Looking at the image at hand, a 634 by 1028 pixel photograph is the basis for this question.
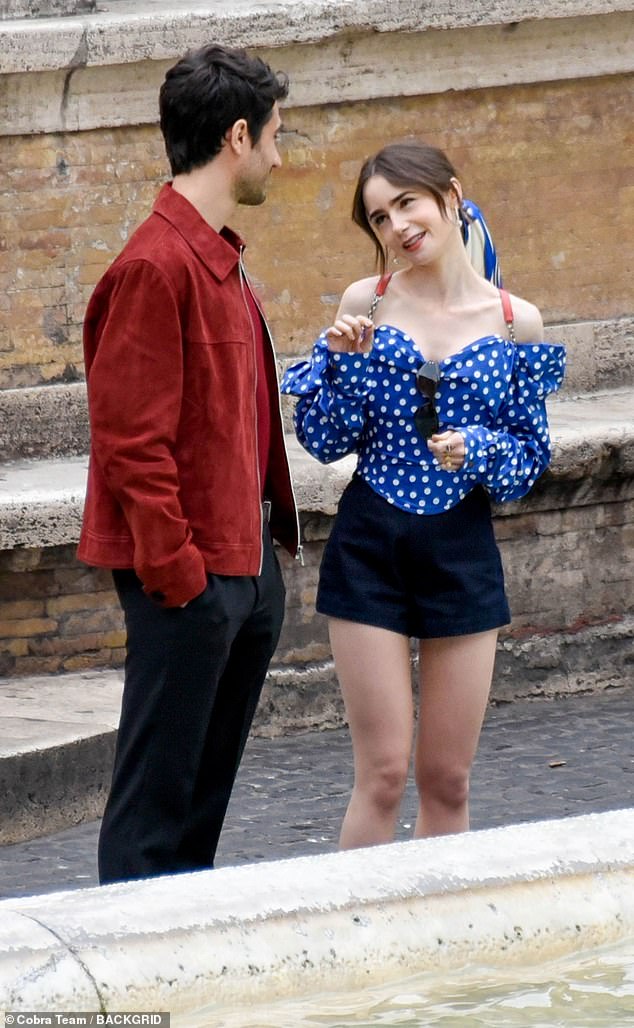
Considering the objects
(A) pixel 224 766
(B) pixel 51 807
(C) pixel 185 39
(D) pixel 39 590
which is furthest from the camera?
(C) pixel 185 39

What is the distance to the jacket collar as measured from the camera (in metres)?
3.67

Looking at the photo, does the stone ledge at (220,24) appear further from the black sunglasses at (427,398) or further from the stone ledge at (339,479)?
the black sunglasses at (427,398)

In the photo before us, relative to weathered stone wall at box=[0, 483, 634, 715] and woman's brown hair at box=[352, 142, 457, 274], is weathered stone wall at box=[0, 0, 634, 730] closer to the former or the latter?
weathered stone wall at box=[0, 483, 634, 715]

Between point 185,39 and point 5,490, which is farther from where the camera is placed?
point 185,39

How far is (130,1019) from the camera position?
2865 millimetres

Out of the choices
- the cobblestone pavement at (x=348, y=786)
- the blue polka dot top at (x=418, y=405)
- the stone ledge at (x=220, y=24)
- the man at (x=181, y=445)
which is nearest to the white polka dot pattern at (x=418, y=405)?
the blue polka dot top at (x=418, y=405)

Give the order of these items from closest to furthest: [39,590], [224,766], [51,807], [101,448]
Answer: [101,448]
[224,766]
[51,807]
[39,590]

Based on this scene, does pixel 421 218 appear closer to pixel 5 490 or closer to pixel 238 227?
pixel 5 490

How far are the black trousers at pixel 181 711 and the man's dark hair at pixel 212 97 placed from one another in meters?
0.83

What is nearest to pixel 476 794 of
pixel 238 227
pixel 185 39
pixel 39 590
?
pixel 39 590

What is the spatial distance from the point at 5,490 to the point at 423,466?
8.71 ft

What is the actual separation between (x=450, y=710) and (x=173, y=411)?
0.91m

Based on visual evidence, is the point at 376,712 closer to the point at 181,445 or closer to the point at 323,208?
the point at 181,445

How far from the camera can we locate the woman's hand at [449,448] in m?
3.91
